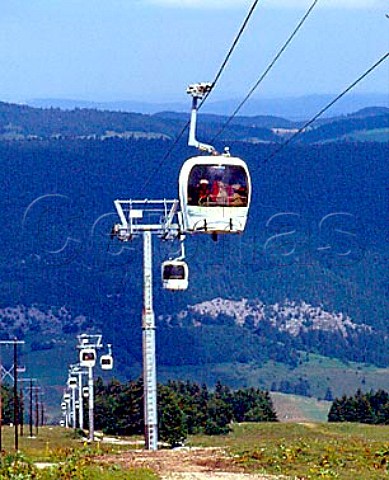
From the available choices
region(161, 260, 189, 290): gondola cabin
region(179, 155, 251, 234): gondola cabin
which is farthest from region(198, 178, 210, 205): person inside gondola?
region(161, 260, 189, 290): gondola cabin

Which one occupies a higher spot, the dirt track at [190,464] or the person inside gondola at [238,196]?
the person inside gondola at [238,196]

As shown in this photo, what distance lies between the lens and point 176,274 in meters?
49.7

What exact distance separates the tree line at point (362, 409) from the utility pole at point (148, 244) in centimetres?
6839

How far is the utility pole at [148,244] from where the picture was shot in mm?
48969

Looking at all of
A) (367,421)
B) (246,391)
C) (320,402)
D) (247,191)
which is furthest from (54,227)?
(247,191)

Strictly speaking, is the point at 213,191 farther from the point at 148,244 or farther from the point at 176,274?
the point at 148,244

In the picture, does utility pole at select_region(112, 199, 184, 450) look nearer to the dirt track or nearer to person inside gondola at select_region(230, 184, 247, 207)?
the dirt track

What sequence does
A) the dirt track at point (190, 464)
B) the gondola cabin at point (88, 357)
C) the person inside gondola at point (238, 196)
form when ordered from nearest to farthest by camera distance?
the dirt track at point (190, 464), the person inside gondola at point (238, 196), the gondola cabin at point (88, 357)

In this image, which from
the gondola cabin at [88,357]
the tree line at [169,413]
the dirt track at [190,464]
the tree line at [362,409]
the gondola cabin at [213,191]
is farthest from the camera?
the tree line at [362,409]

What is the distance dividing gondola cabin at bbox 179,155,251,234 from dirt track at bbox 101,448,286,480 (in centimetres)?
509

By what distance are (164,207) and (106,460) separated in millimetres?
18102

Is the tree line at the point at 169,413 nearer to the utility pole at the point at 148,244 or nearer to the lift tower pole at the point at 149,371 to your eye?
the utility pole at the point at 148,244

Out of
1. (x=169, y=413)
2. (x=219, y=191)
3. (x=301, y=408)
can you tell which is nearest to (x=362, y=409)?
(x=169, y=413)

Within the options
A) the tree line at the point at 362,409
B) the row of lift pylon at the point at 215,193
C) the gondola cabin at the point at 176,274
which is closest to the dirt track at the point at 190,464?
the row of lift pylon at the point at 215,193
